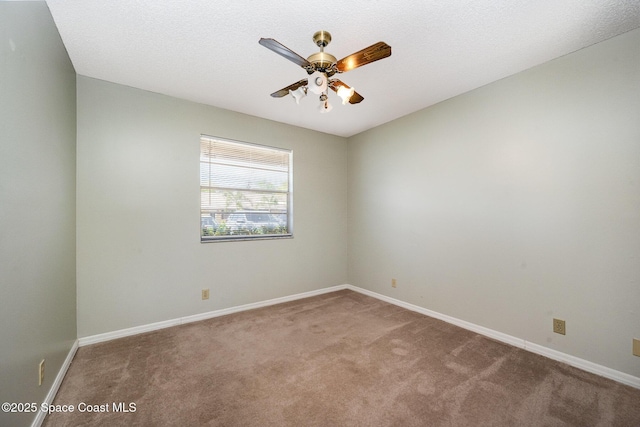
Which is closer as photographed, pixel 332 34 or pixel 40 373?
pixel 40 373

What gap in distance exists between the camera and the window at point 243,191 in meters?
3.36

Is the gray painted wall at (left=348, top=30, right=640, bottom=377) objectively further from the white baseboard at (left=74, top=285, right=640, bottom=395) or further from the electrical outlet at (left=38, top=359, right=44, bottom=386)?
the electrical outlet at (left=38, top=359, right=44, bottom=386)

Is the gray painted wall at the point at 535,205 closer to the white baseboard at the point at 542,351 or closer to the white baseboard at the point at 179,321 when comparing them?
the white baseboard at the point at 542,351

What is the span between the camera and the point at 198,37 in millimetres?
2070

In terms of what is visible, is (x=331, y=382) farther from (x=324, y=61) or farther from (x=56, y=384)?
(x=324, y=61)

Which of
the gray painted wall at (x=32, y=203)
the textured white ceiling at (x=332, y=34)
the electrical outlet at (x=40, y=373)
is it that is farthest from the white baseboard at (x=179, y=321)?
the textured white ceiling at (x=332, y=34)

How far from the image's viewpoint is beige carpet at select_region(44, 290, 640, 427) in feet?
5.40

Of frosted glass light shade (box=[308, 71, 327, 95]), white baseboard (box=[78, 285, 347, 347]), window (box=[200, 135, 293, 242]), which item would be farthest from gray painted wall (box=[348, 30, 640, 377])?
frosted glass light shade (box=[308, 71, 327, 95])

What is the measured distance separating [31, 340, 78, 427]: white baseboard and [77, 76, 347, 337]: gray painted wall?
11.6 inches

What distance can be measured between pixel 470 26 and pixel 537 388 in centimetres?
267

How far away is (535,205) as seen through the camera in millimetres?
2451

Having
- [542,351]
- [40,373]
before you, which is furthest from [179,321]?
[542,351]

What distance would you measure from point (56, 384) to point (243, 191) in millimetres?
2453

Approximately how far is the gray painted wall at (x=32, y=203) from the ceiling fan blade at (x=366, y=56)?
5.69ft
